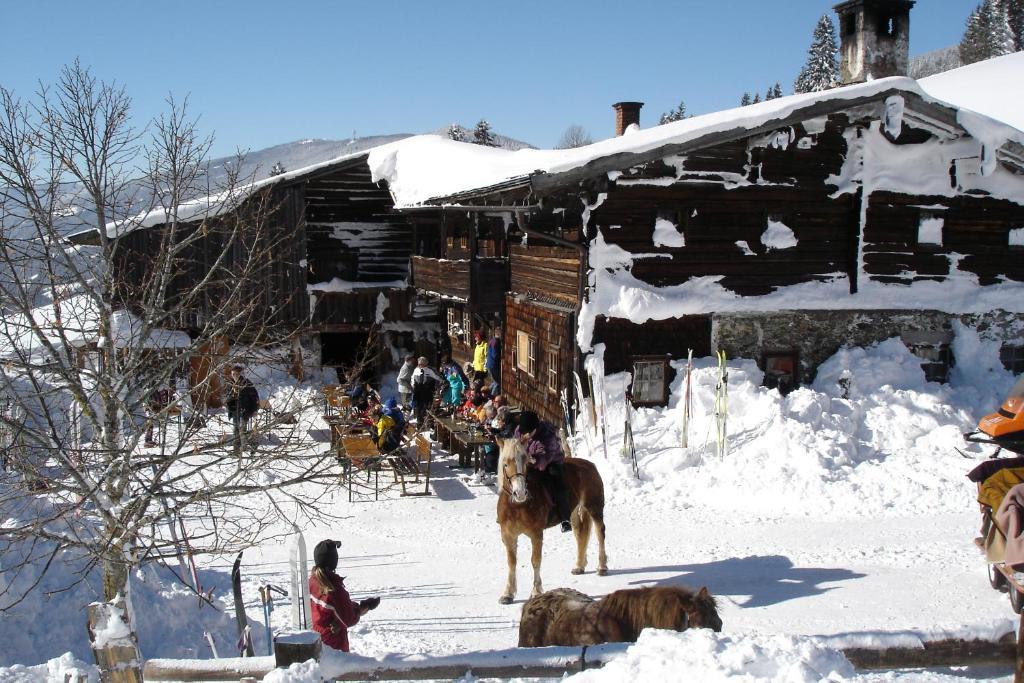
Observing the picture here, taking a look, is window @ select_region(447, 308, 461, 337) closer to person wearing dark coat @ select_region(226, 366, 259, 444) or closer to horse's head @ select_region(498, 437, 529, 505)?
person wearing dark coat @ select_region(226, 366, 259, 444)

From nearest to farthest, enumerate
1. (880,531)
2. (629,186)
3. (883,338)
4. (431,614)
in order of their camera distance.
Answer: (431,614), (880,531), (629,186), (883,338)

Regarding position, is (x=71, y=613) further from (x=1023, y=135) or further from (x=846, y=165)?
(x=1023, y=135)

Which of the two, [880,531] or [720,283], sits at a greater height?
[720,283]

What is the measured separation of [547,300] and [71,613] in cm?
1068

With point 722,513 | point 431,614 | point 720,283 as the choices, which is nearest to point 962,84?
point 720,283

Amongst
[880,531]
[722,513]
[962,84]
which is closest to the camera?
[880,531]

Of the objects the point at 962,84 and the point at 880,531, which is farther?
the point at 962,84

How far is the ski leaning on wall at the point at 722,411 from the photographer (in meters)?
14.3

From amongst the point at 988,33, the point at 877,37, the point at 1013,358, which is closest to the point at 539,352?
the point at 1013,358

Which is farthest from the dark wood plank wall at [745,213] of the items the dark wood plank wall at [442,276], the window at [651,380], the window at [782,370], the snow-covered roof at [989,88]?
the snow-covered roof at [989,88]

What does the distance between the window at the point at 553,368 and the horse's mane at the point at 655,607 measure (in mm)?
10269

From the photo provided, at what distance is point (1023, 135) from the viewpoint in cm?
1670

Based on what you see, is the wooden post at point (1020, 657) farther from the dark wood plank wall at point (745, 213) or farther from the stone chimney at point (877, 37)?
the stone chimney at point (877, 37)

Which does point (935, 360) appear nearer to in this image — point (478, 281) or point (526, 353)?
A: point (526, 353)
